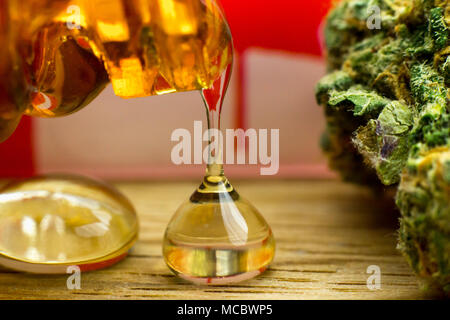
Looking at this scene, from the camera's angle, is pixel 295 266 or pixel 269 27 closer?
pixel 295 266

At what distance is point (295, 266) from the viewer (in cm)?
44

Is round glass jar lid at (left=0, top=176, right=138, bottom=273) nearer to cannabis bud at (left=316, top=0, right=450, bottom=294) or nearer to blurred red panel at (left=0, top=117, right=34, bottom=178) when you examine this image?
cannabis bud at (left=316, top=0, right=450, bottom=294)

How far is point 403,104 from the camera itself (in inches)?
14.7

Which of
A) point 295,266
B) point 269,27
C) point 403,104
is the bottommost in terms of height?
point 295,266

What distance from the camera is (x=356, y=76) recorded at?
1.50 feet

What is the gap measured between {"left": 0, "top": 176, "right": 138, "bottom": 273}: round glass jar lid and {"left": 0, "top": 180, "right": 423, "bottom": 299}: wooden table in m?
0.01

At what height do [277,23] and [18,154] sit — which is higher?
[277,23]

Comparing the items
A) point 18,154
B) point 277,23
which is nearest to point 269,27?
point 277,23

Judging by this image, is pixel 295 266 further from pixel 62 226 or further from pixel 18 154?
pixel 18 154

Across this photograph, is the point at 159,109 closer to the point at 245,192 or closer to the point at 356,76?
the point at 245,192

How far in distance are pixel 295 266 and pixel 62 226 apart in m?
0.21

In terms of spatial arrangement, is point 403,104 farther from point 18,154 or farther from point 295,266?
point 18,154

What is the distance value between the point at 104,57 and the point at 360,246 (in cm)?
31

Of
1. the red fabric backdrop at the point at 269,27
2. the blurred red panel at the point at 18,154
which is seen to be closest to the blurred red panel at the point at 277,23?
the red fabric backdrop at the point at 269,27
